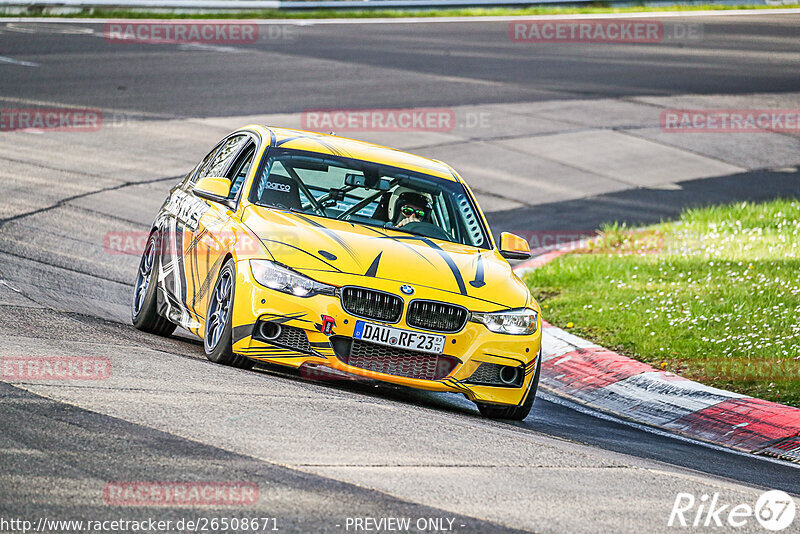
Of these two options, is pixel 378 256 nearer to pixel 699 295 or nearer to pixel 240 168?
pixel 240 168

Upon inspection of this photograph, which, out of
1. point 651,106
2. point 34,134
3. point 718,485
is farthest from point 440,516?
point 651,106

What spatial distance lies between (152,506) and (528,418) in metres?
4.01

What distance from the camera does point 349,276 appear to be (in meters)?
7.60

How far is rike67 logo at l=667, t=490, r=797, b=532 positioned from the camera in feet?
18.6

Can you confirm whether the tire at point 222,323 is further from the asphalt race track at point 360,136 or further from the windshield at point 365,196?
the windshield at point 365,196

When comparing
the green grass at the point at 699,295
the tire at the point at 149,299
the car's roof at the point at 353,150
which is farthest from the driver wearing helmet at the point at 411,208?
the green grass at the point at 699,295

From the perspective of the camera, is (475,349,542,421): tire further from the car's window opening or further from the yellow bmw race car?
the car's window opening

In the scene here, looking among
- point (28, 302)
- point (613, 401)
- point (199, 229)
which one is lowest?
point (613, 401)

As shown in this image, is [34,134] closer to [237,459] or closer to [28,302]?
[28,302]

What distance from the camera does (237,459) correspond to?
5.63 m

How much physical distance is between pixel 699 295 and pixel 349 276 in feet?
16.7

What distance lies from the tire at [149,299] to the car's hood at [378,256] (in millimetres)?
1425

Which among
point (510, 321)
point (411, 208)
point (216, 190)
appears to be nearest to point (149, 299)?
point (216, 190)

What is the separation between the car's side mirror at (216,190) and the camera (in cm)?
854
